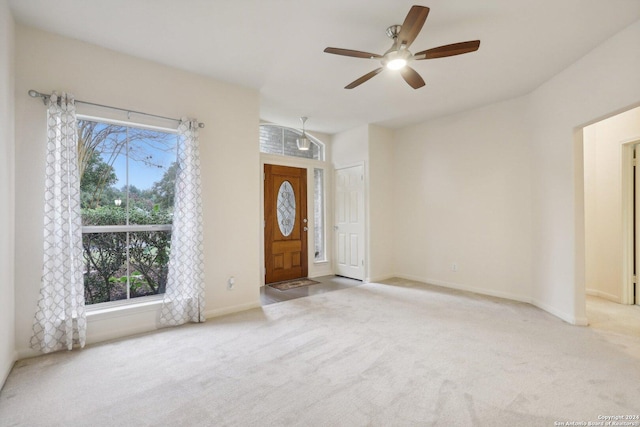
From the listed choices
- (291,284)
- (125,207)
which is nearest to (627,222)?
(291,284)

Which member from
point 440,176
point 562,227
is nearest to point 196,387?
point 562,227

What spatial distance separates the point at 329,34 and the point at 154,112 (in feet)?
6.39

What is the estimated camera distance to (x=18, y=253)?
2406mm

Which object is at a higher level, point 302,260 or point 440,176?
point 440,176

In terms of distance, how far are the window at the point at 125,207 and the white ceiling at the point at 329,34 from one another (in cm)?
86

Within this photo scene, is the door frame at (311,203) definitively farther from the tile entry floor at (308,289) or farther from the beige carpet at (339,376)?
the beige carpet at (339,376)

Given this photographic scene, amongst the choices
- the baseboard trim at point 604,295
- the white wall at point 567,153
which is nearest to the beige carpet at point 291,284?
the white wall at point 567,153

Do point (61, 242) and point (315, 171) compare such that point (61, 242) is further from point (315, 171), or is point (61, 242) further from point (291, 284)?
point (315, 171)

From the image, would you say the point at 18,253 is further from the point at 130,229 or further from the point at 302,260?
the point at 302,260

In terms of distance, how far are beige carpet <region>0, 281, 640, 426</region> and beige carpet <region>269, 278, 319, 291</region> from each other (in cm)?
155

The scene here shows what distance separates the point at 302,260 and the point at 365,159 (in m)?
2.22

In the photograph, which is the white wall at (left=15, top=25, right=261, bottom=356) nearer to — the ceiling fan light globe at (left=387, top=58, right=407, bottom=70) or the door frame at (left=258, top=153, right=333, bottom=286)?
the door frame at (left=258, top=153, right=333, bottom=286)

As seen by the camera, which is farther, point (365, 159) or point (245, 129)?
point (365, 159)

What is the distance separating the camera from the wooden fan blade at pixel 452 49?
7.26 ft
